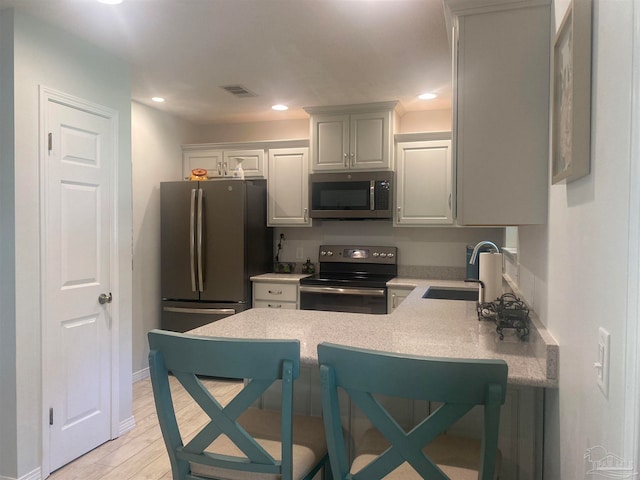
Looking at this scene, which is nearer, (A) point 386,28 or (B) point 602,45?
(B) point 602,45

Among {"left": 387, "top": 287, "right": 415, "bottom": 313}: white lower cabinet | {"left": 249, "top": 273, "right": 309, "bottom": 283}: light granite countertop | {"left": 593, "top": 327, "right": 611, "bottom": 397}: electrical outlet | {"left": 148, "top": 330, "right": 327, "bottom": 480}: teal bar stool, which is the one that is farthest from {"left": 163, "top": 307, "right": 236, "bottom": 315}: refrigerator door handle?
{"left": 593, "top": 327, "right": 611, "bottom": 397}: electrical outlet

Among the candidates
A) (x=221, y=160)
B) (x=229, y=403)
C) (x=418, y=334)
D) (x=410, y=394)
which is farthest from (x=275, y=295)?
(x=410, y=394)

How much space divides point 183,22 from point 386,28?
110 centimetres

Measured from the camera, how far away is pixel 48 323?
2.35m

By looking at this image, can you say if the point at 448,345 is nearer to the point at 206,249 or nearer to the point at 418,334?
the point at 418,334

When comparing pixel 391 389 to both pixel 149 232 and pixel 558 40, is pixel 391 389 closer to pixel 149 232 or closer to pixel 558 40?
pixel 558 40

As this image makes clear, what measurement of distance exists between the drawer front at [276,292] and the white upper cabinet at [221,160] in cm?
110

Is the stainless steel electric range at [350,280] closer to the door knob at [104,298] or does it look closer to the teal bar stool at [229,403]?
the door knob at [104,298]

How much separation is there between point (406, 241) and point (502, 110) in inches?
106

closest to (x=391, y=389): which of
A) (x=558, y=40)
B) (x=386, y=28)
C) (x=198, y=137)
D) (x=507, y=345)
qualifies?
(x=507, y=345)

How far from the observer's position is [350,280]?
12.7 ft

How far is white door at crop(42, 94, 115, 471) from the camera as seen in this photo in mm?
2371

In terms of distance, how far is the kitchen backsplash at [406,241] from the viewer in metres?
4.11

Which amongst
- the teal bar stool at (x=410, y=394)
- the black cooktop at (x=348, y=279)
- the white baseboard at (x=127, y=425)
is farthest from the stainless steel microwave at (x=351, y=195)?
the teal bar stool at (x=410, y=394)
